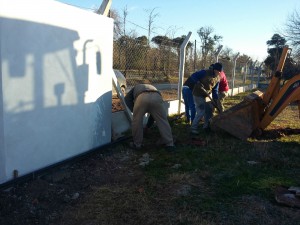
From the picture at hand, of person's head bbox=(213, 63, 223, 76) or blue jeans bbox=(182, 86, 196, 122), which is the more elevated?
person's head bbox=(213, 63, 223, 76)

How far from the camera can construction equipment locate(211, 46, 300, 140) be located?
7.24 m

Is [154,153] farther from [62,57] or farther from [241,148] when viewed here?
[62,57]

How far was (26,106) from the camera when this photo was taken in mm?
4312

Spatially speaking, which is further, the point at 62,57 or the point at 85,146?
the point at 85,146

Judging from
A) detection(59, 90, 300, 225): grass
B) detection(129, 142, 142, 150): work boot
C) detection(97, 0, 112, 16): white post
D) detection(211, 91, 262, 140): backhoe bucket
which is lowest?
detection(59, 90, 300, 225): grass

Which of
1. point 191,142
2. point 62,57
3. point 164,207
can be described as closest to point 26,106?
point 62,57

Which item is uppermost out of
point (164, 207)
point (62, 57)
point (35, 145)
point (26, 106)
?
point (62, 57)

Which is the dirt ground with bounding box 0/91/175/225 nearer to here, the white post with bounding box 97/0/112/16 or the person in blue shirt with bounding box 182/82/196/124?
the white post with bounding box 97/0/112/16

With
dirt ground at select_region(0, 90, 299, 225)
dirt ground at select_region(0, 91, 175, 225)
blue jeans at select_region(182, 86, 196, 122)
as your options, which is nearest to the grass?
dirt ground at select_region(0, 90, 299, 225)

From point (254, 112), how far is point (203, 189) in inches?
136

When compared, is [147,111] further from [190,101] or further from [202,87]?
[190,101]

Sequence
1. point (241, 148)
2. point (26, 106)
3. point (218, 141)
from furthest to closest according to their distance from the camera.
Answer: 1. point (218, 141)
2. point (241, 148)
3. point (26, 106)

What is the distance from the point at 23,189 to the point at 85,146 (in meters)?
1.52

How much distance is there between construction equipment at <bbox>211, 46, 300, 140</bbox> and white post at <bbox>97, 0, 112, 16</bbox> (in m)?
3.21
